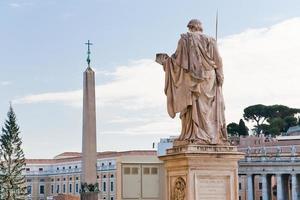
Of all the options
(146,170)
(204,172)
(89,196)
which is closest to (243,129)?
(89,196)

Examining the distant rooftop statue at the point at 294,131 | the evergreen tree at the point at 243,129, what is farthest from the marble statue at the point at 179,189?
the evergreen tree at the point at 243,129

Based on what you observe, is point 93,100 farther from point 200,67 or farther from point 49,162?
point 49,162

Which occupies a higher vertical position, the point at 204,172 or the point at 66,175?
the point at 66,175

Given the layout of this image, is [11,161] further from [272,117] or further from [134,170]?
[272,117]

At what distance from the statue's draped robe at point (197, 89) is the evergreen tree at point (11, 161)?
5903 centimetres

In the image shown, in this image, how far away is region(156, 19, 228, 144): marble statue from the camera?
13016 mm

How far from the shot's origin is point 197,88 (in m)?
13.0

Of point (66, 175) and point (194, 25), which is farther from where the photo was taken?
point (66, 175)

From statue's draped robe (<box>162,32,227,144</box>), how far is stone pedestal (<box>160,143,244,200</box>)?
0.85ft

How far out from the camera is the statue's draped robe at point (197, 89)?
13023mm

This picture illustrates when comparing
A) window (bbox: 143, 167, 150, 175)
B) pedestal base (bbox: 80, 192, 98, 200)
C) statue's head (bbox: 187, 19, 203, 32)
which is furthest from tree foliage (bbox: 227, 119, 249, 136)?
statue's head (bbox: 187, 19, 203, 32)

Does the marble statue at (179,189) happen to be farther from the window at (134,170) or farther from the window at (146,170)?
the window at (134,170)

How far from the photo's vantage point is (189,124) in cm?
1309

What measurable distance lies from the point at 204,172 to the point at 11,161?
2433 inches
